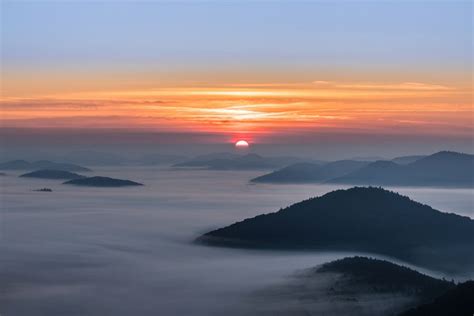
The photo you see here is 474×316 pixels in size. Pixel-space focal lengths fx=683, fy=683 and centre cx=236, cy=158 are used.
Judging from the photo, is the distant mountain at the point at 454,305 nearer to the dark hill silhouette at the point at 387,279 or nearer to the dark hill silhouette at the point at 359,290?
the dark hill silhouette at the point at 359,290

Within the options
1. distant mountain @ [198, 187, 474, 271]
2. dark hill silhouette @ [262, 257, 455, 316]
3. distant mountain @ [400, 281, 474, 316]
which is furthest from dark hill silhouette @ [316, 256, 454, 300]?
distant mountain @ [198, 187, 474, 271]

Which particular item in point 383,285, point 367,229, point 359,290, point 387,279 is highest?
point 367,229

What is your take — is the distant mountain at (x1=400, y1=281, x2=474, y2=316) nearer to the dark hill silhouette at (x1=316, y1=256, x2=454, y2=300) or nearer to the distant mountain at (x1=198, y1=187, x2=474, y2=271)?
the dark hill silhouette at (x1=316, y1=256, x2=454, y2=300)

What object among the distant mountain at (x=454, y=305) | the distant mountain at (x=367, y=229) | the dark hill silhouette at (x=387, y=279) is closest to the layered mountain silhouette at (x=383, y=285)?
the dark hill silhouette at (x=387, y=279)

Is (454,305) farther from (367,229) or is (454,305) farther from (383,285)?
(367,229)

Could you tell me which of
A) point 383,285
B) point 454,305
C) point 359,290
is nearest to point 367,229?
point 383,285

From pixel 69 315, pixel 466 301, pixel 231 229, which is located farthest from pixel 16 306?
pixel 231 229
